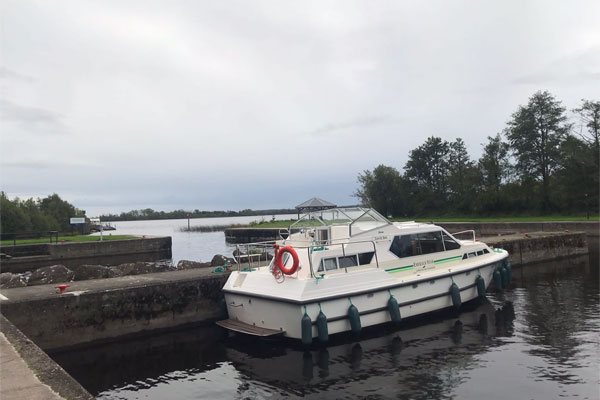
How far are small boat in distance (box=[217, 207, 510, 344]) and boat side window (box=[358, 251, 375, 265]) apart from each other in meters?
0.03

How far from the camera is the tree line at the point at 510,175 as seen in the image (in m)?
46.7

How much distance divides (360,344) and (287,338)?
177cm

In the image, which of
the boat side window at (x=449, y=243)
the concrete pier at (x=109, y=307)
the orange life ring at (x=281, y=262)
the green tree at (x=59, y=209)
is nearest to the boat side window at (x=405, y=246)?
the boat side window at (x=449, y=243)

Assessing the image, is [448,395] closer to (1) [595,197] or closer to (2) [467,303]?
(2) [467,303]

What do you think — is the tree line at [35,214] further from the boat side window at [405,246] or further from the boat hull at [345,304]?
the boat side window at [405,246]

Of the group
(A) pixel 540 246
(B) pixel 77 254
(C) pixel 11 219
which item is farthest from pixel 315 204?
(C) pixel 11 219

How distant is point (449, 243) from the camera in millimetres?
13672

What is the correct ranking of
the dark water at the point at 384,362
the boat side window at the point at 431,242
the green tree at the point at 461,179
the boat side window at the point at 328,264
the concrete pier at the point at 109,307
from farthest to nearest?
the green tree at the point at 461,179, the boat side window at the point at 431,242, the boat side window at the point at 328,264, the concrete pier at the point at 109,307, the dark water at the point at 384,362

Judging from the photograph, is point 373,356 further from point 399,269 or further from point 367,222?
point 367,222

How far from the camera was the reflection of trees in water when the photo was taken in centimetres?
870

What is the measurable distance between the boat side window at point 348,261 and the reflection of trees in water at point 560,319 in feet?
14.6

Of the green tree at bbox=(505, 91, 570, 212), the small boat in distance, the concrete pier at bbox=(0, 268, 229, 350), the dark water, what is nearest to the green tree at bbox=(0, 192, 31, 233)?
the concrete pier at bbox=(0, 268, 229, 350)

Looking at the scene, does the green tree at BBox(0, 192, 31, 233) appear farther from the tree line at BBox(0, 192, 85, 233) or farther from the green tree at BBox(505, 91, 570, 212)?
the green tree at BBox(505, 91, 570, 212)

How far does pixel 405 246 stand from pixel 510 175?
4994 centimetres
